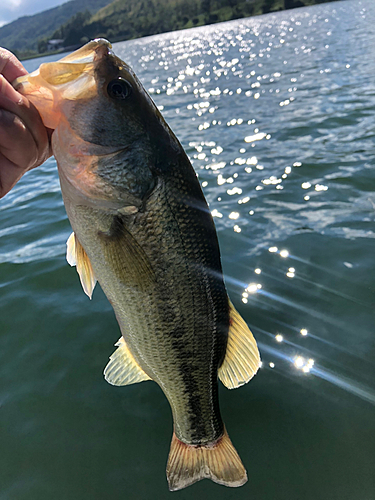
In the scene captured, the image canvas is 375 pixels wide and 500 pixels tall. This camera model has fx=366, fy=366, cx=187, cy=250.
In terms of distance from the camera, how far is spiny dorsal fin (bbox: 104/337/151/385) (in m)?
2.71

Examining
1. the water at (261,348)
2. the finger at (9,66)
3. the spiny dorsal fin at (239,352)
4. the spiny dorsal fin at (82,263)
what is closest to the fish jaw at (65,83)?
the finger at (9,66)

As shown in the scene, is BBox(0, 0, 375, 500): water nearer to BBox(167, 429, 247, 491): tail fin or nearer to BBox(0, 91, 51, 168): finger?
BBox(167, 429, 247, 491): tail fin

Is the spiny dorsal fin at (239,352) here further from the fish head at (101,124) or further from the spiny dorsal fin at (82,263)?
the fish head at (101,124)

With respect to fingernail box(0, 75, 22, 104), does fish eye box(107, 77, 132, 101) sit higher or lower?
lower

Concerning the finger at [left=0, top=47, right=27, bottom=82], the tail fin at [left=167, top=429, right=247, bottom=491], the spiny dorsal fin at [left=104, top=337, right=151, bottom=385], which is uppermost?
the finger at [left=0, top=47, right=27, bottom=82]

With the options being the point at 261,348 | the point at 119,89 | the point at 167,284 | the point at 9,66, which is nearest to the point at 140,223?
the point at 167,284

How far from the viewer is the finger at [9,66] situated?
6.64 feet

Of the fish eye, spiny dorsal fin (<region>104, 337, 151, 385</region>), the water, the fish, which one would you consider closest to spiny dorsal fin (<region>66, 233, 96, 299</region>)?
the fish

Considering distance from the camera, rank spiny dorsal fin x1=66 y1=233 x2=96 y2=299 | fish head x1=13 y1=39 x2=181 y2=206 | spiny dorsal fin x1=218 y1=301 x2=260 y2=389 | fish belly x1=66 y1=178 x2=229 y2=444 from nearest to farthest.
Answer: fish head x1=13 y1=39 x2=181 y2=206
fish belly x1=66 y1=178 x2=229 y2=444
spiny dorsal fin x1=66 y1=233 x2=96 y2=299
spiny dorsal fin x1=218 y1=301 x2=260 y2=389

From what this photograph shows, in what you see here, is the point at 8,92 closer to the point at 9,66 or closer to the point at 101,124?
the point at 9,66

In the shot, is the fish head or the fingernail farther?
the fish head

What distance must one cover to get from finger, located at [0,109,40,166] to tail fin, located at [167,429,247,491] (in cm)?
227

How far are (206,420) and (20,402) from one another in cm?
224

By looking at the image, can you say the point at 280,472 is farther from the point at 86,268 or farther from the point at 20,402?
the point at 20,402
